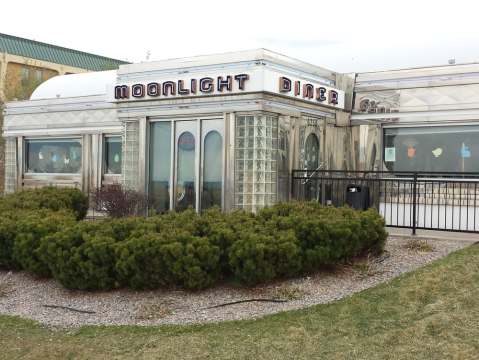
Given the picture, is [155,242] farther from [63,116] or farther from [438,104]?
[63,116]

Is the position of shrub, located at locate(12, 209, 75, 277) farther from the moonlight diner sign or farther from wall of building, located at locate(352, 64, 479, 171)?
wall of building, located at locate(352, 64, 479, 171)

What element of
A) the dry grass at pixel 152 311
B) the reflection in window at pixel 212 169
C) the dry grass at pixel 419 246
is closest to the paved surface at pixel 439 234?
the dry grass at pixel 419 246

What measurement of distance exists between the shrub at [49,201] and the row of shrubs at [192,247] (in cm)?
227

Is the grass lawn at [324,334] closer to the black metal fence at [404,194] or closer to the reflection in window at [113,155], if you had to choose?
the black metal fence at [404,194]

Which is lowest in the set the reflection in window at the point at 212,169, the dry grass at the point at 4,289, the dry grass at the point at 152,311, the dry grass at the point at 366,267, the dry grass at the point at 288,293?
the dry grass at the point at 4,289

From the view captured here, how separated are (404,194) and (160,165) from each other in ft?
17.5

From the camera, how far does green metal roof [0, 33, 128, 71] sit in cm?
5047

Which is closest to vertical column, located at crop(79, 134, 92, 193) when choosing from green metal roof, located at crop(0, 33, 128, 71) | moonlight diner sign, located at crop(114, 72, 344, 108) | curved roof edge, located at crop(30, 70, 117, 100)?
curved roof edge, located at crop(30, 70, 117, 100)

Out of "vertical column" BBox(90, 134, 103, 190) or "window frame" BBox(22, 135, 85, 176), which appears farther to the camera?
"window frame" BBox(22, 135, 85, 176)

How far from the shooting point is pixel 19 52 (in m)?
51.1

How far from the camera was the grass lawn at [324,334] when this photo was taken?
554cm

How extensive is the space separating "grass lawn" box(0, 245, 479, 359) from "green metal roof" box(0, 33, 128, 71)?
1905 inches

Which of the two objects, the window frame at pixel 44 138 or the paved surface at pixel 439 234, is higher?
the window frame at pixel 44 138

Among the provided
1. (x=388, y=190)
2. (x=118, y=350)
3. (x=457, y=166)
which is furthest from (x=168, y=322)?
(x=457, y=166)
